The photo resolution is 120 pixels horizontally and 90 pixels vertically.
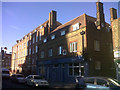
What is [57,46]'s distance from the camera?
90.5 ft

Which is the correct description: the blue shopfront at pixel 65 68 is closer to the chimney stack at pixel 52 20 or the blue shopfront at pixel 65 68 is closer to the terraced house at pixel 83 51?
the terraced house at pixel 83 51

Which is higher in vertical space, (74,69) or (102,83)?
(102,83)

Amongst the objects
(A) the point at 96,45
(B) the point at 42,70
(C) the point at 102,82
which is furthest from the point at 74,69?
(C) the point at 102,82

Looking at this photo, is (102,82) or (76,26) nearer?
(102,82)

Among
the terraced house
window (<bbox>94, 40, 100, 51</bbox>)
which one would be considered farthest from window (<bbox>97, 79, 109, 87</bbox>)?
window (<bbox>94, 40, 100, 51</bbox>)

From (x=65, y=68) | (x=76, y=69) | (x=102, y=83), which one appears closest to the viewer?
(x=102, y=83)

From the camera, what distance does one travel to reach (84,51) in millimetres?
21047

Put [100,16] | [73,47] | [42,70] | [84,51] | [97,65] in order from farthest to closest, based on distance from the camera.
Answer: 1. [42,70]
2. [73,47]
3. [100,16]
4. [97,65]
5. [84,51]

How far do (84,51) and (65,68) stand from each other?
528 cm

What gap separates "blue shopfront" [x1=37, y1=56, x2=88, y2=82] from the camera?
2131cm

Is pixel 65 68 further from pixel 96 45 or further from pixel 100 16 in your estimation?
pixel 100 16

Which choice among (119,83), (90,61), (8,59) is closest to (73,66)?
(90,61)

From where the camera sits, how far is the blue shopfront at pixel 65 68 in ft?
69.9

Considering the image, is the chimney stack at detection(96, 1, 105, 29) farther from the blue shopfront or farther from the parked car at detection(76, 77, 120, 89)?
the parked car at detection(76, 77, 120, 89)
